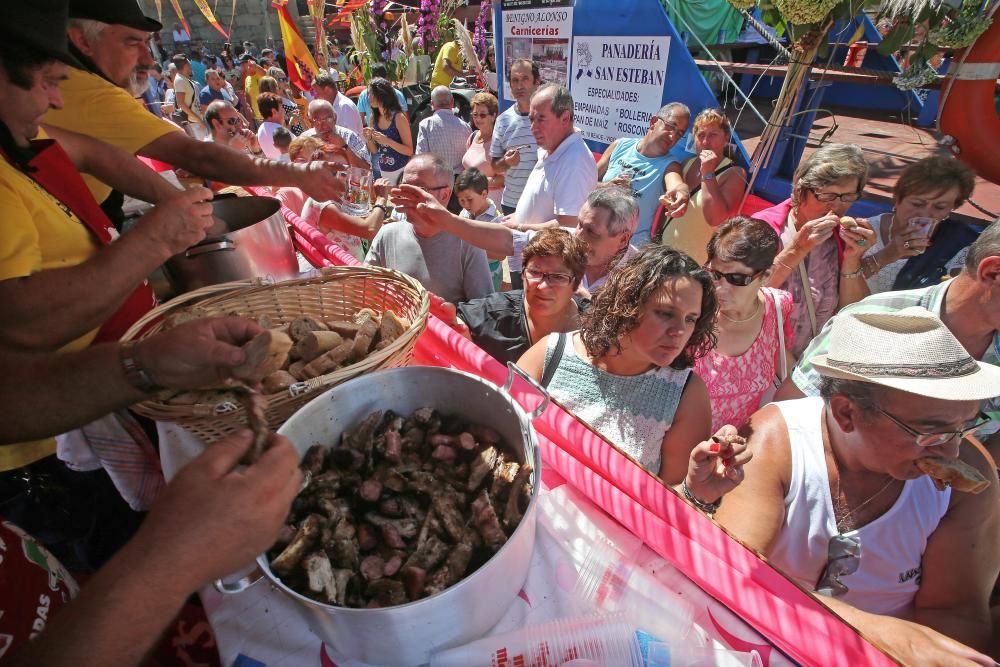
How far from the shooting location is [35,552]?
3.51 feet

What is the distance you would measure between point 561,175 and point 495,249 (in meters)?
1.06

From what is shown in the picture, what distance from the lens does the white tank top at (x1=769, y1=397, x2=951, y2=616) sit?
1.36 metres

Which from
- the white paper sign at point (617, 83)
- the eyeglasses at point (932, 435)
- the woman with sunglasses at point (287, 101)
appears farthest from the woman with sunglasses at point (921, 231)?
the woman with sunglasses at point (287, 101)

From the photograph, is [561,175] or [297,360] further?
[561,175]

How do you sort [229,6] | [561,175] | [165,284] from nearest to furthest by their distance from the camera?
[165,284] → [561,175] → [229,6]

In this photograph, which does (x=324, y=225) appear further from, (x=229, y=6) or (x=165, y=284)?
(x=229, y=6)

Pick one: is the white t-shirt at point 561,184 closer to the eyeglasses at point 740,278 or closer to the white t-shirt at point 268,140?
the eyeglasses at point 740,278

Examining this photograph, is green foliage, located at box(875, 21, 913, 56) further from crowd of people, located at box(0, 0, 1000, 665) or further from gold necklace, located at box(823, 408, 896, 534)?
gold necklace, located at box(823, 408, 896, 534)

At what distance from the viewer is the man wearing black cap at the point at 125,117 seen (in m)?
1.82

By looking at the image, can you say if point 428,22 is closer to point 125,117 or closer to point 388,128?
point 388,128

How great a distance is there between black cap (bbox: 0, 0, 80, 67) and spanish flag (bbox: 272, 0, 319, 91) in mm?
8591

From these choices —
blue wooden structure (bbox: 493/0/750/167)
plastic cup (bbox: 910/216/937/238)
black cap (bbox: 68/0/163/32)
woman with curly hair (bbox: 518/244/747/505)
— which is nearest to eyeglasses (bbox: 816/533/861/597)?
woman with curly hair (bbox: 518/244/747/505)

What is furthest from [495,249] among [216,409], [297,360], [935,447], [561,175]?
[935,447]

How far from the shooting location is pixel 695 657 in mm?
925
